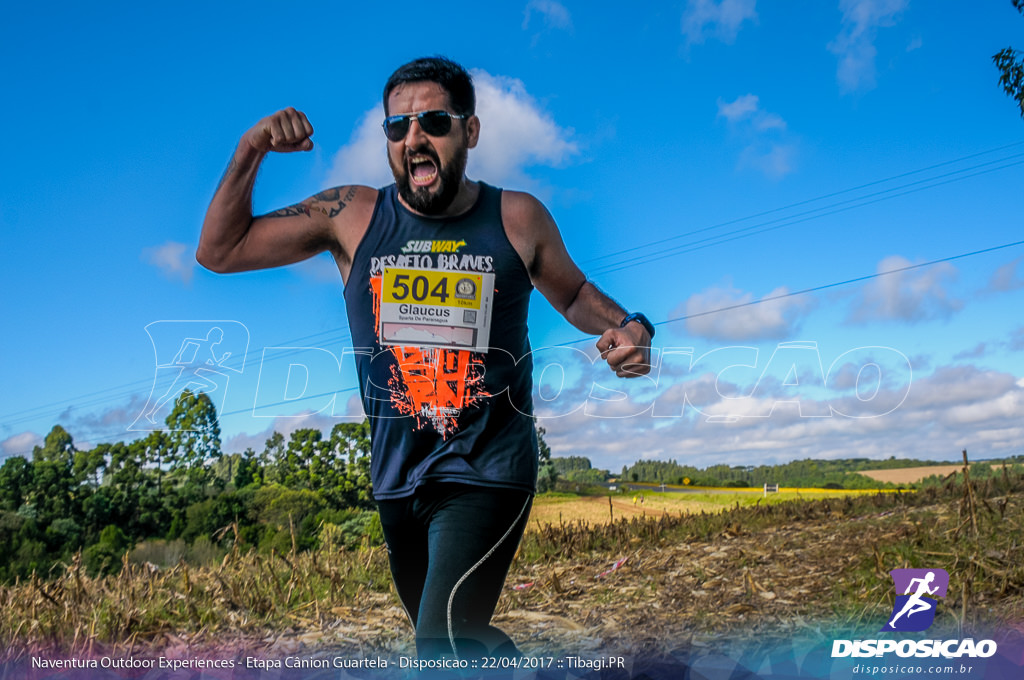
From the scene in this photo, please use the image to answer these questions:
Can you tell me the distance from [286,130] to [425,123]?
1.72ft

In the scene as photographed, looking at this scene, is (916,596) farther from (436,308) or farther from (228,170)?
(228,170)

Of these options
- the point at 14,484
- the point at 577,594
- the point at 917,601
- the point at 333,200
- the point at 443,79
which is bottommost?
the point at 577,594

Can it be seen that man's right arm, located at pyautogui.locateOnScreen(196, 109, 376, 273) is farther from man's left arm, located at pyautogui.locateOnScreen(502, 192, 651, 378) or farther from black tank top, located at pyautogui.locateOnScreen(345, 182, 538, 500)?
man's left arm, located at pyautogui.locateOnScreen(502, 192, 651, 378)

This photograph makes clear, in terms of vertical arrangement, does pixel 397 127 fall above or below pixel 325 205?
above

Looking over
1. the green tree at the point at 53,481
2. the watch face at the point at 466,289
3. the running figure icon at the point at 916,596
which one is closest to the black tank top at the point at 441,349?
the watch face at the point at 466,289

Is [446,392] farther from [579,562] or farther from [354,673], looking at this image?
[579,562]

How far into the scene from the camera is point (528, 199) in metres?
2.99

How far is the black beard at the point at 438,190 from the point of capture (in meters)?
2.85

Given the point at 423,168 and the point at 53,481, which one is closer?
the point at 423,168

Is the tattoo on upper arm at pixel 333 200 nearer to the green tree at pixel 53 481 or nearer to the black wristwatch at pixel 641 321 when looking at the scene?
the black wristwatch at pixel 641 321

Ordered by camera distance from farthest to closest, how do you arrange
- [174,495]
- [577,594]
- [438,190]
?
[174,495], [577,594], [438,190]

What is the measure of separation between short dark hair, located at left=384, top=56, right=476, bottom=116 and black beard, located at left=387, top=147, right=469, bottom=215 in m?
0.21

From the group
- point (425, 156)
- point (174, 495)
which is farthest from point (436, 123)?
point (174, 495)

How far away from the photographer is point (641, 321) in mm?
2756
